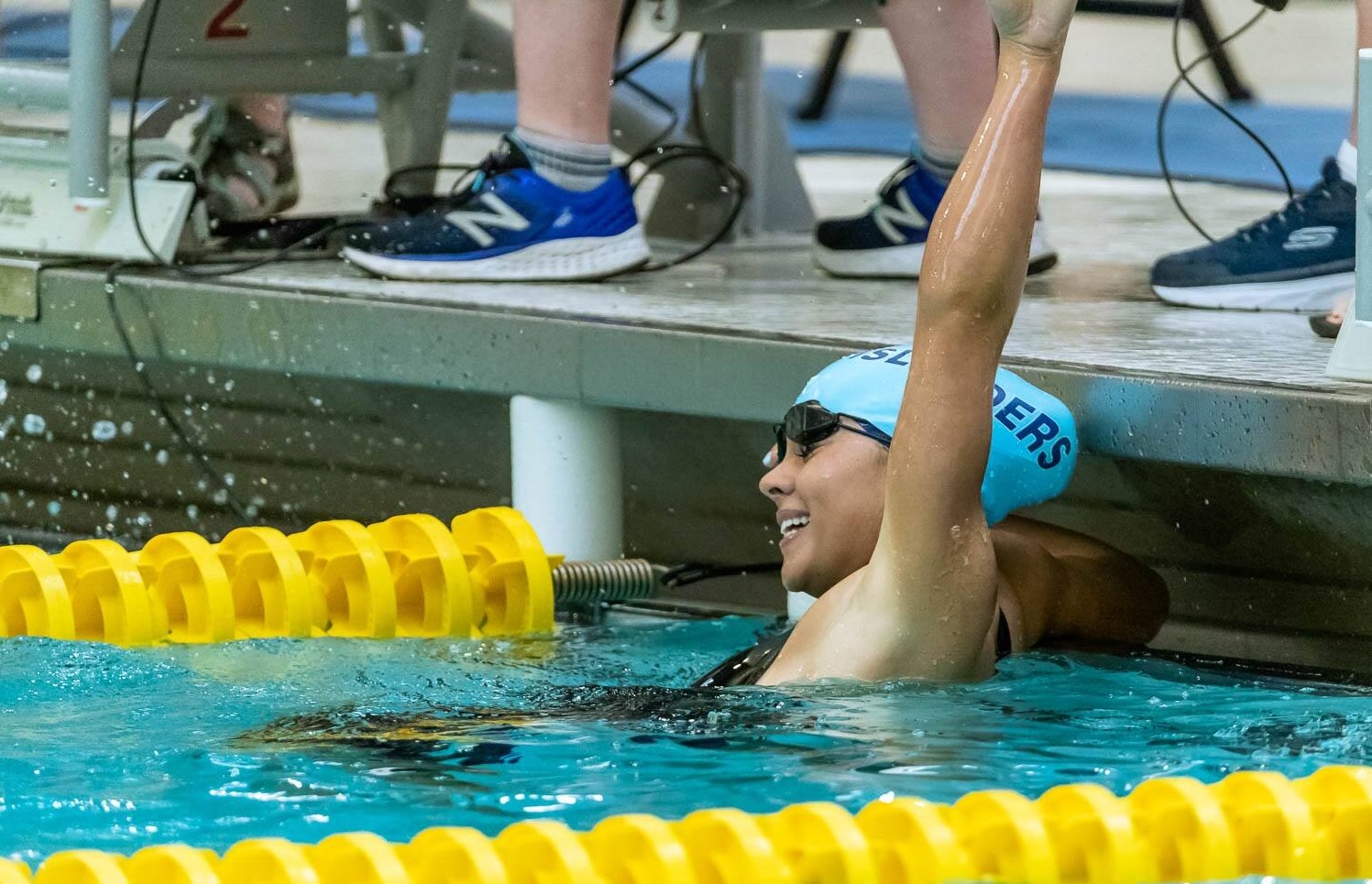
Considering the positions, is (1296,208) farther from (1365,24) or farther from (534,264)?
(534,264)

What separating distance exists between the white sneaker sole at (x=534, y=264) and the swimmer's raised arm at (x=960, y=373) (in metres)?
1.24

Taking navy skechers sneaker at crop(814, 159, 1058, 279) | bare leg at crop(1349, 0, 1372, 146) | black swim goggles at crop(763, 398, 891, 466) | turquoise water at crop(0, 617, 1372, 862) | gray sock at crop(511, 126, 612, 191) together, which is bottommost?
turquoise water at crop(0, 617, 1372, 862)

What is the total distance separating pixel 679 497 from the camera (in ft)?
10.5

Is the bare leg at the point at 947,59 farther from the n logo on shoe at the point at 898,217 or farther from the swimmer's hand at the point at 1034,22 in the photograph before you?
the swimmer's hand at the point at 1034,22

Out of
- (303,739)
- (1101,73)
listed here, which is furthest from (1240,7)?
(303,739)

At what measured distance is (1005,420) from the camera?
7.37 ft

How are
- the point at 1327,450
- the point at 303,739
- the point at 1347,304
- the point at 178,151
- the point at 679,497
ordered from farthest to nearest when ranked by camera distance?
the point at 178,151 < the point at 679,497 < the point at 1347,304 < the point at 1327,450 < the point at 303,739

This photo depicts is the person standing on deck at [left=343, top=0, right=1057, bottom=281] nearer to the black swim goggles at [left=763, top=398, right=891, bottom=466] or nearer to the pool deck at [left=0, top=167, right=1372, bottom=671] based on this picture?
the pool deck at [left=0, top=167, right=1372, bottom=671]

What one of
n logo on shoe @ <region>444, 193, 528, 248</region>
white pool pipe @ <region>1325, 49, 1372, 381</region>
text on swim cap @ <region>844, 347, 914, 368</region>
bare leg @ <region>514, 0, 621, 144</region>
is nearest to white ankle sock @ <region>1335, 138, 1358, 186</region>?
white pool pipe @ <region>1325, 49, 1372, 381</region>

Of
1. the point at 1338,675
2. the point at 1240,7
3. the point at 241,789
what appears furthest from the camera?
the point at 1240,7

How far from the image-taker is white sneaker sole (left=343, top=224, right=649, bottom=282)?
3160 millimetres

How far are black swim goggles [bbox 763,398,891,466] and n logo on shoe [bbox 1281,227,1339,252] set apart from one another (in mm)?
779

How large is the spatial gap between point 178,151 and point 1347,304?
193 centimetres

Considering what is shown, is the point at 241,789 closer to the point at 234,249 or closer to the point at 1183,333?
the point at 1183,333
